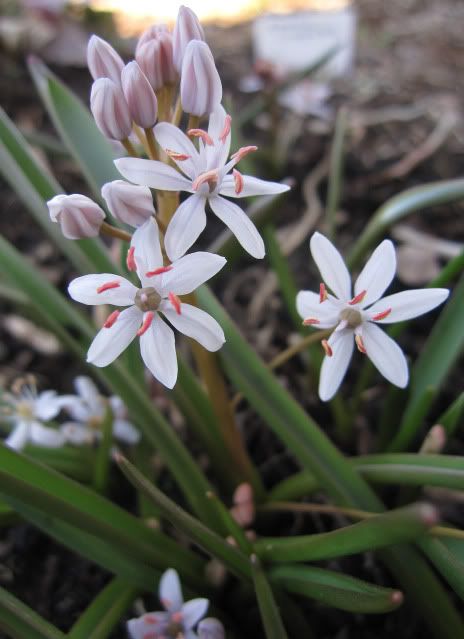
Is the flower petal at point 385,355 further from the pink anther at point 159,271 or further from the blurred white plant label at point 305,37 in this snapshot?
the blurred white plant label at point 305,37

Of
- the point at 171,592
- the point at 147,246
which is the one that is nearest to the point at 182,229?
the point at 147,246

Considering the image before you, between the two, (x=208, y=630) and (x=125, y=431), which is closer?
(x=208, y=630)

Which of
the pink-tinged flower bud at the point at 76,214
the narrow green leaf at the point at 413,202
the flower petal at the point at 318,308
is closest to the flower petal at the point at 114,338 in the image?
the pink-tinged flower bud at the point at 76,214

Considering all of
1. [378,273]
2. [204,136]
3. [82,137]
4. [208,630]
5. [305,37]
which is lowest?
[208,630]

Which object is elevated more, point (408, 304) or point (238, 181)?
point (238, 181)

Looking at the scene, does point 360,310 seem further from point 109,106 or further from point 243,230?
point 109,106

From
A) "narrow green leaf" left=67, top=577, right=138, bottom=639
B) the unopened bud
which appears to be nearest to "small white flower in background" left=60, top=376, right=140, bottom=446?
"narrow green leaf" left=67, top=577, right=138, bottom=639
